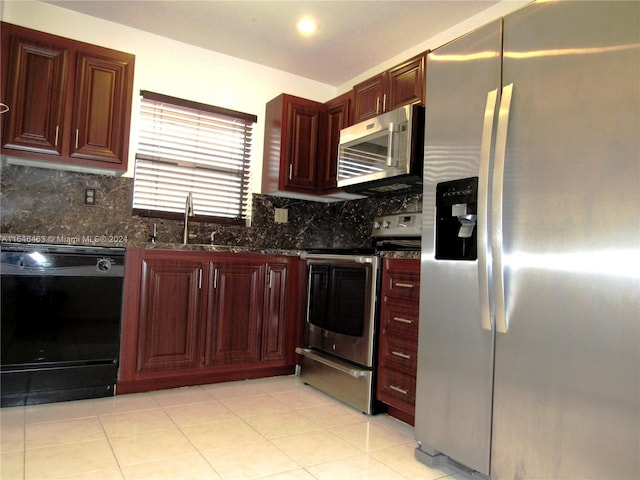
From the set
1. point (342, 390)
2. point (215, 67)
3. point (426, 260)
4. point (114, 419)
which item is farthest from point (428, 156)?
point (215, 67)

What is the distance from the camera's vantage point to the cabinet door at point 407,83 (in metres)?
2.82

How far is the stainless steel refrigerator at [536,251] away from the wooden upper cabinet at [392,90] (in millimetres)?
892

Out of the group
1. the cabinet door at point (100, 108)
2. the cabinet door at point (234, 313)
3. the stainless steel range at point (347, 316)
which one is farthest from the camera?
the cabinet door at point (234, 313)

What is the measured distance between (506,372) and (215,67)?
3.12 m

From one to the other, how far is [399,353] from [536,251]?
1094 mm

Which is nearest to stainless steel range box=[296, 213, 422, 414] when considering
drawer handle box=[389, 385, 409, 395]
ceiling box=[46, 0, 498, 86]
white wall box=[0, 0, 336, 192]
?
drawer handle box=[389, 385, 409, 395]

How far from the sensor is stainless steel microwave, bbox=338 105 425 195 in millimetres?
2725

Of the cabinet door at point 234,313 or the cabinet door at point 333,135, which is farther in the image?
the cabinet door at point 333,135

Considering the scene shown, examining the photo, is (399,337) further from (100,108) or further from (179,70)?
(179,70)

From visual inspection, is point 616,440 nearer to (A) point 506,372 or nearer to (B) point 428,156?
(A) point 506,372

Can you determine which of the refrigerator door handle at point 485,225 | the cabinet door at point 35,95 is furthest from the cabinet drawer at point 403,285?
the cabinet door at point 35,95

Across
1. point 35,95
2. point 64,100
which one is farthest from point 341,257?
point 35,95

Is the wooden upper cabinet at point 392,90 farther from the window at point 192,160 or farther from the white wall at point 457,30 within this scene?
the window at point 192,160

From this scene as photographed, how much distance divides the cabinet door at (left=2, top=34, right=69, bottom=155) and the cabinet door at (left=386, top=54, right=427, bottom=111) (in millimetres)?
2069
